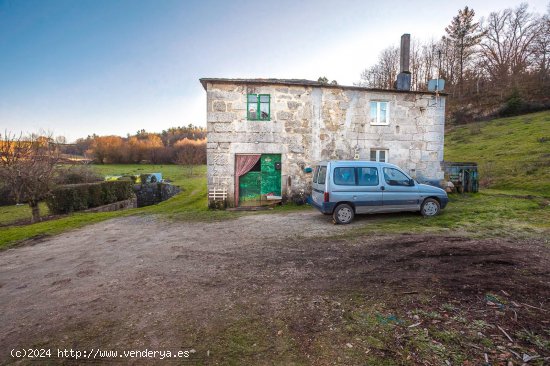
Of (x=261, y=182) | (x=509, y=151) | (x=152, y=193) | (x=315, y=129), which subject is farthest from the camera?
(x=152, y=193)

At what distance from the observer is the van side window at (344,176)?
8.25 meters

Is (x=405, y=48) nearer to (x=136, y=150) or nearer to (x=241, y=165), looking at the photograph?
(x=241, y=165)

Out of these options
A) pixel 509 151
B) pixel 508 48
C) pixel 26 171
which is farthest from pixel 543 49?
pixel 26 171

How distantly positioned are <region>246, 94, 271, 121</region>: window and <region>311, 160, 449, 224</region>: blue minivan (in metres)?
4.39

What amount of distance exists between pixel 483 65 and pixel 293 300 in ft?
154

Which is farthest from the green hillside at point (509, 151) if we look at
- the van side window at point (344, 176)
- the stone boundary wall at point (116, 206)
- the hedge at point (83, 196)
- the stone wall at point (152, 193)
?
the stone wall at point (152, 193)

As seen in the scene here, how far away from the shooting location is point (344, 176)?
8.30 metres

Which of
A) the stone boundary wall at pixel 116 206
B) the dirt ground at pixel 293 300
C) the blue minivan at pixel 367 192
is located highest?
the blue minivan at pixel 367 192

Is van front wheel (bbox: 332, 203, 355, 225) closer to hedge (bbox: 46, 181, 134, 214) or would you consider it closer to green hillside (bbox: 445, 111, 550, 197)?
green hillside (bbox: 445, 111, 550, 197)

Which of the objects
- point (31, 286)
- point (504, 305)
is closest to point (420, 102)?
point (504, 305)

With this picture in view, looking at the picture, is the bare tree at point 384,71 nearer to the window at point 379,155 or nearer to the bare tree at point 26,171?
the window at point 379,155

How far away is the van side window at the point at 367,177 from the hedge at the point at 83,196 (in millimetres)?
15477

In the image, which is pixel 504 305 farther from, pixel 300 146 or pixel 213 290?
pixel 300 146

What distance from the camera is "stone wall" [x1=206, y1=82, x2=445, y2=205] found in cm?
1146
